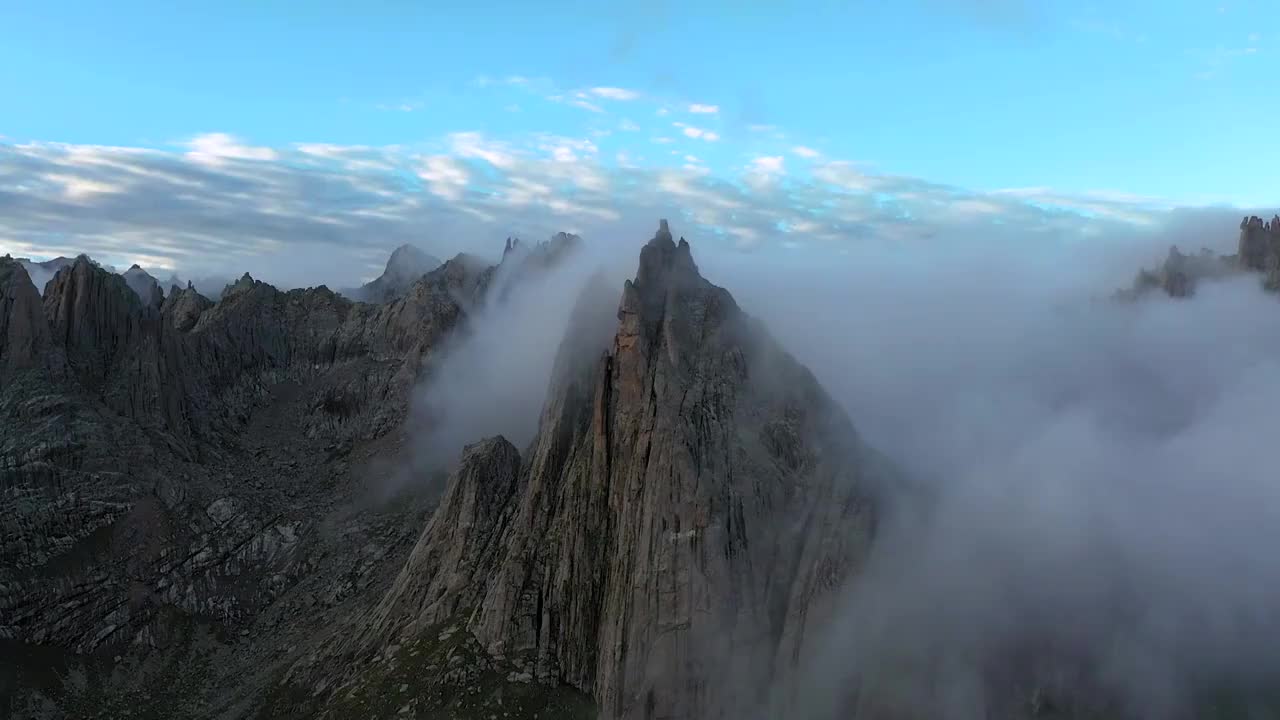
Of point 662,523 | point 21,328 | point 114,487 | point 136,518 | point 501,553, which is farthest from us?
point 21,328

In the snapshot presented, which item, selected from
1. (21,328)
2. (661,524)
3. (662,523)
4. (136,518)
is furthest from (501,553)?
(21,328)

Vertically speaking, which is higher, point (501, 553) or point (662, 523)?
point (662, 523)

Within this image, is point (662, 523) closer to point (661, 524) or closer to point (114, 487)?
point (661, 524)

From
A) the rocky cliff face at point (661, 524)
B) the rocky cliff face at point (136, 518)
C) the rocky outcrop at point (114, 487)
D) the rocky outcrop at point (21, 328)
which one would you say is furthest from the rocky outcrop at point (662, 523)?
the rocky outcrop at point (21, 328)

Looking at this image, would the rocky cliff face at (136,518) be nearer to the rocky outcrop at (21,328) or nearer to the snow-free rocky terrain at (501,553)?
the rocky outcrop at (21,328)

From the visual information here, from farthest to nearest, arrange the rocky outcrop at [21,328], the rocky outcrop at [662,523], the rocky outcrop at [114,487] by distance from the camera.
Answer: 1. the rocky outcrop at [21,328]
2. the rocky outcrop at [114,487]
3. the rocky outcrop at [662,523]

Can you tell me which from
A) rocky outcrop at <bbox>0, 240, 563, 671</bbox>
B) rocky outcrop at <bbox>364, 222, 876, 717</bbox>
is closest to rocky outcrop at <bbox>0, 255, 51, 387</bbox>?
rocky outcrop at <bbox>0, 240, 563, 671</bbox>
